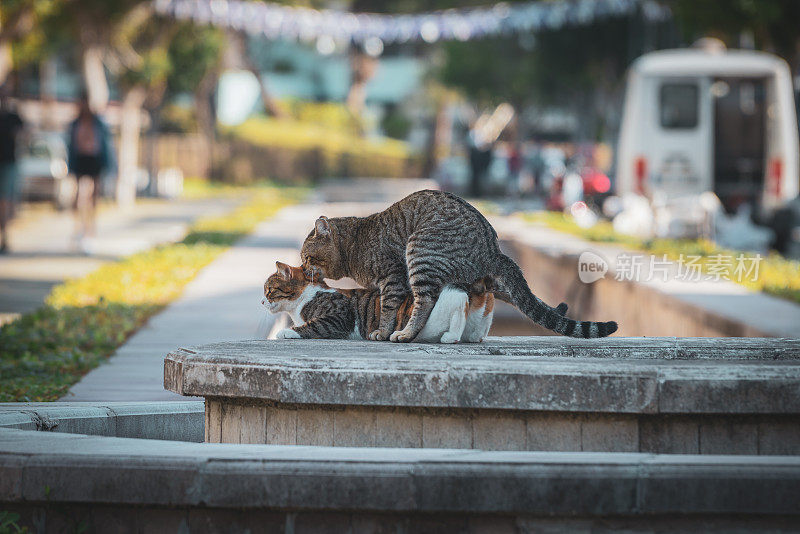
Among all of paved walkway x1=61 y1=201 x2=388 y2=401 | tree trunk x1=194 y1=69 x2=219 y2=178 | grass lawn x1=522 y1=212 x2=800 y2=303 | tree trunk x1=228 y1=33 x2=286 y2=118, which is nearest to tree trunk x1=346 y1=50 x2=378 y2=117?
tree trunk x1=228 y1=33 x2=286 y2=118

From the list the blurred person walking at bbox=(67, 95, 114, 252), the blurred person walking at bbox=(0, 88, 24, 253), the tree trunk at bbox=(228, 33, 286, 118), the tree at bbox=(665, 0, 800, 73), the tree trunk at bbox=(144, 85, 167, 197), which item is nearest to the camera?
the blurred person walking at bbox=(0, 88, 24, 253)

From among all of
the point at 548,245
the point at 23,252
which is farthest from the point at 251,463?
the point at 23,252

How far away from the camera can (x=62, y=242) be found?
817 inches

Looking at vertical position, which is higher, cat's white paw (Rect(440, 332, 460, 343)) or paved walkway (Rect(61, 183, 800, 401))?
cat's white paw (Rect(440, 332, 460, 343))

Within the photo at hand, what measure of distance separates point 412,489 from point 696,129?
775 inches

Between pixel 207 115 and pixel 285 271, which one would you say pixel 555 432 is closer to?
pixel 285 271

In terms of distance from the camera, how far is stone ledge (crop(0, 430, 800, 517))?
171 inches

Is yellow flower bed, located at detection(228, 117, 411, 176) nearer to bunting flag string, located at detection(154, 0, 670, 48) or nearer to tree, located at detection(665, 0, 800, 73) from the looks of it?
bunting flag string, located at detection(154, 0, 670, 48)

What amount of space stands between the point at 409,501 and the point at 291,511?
0.45 meters

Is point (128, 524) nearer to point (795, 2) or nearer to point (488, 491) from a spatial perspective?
point (488, 491)

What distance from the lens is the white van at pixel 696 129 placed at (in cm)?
2236

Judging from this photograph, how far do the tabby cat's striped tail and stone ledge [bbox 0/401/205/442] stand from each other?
5.83ft

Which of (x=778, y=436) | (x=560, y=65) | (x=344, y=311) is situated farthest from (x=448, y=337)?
(x=560, y=65)

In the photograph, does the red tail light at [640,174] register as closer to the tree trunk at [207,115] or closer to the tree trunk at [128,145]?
the tree trunk at [128,145]
